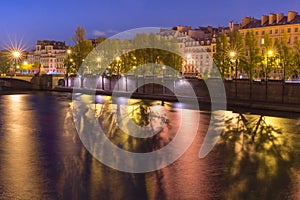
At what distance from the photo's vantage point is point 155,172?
12.0 meters

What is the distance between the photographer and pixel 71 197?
9.52m

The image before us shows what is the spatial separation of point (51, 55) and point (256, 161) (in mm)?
169348

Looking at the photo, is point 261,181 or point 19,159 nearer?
point 261,181

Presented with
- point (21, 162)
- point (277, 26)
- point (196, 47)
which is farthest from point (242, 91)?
point (196, 47)

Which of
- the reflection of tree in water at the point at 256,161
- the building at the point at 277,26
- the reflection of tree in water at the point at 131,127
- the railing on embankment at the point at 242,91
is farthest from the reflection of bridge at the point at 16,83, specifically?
the reflection of tree in water at the point at 256,161

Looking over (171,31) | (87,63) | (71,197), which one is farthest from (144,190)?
(171,31)

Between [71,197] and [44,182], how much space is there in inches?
59.8

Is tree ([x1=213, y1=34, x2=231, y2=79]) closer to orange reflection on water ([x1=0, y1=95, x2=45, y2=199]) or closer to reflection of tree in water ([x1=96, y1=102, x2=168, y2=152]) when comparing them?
reflection of tree in water ([x1=96, y1=102, x2=168, y2=152])

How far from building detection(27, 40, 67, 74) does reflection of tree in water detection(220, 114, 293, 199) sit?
150m

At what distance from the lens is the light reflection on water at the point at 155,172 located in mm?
9930

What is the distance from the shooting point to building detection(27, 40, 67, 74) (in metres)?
168

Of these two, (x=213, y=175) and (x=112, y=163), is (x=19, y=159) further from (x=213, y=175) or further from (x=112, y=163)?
(x=213, y=175)

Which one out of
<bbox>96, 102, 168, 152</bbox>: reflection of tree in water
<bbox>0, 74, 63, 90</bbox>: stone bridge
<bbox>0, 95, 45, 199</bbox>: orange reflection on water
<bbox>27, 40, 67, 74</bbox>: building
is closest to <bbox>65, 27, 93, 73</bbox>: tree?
<bbox>0, 74, 63, 90</bbox>: stone bridge

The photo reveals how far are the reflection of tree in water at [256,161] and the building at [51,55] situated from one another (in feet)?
491
